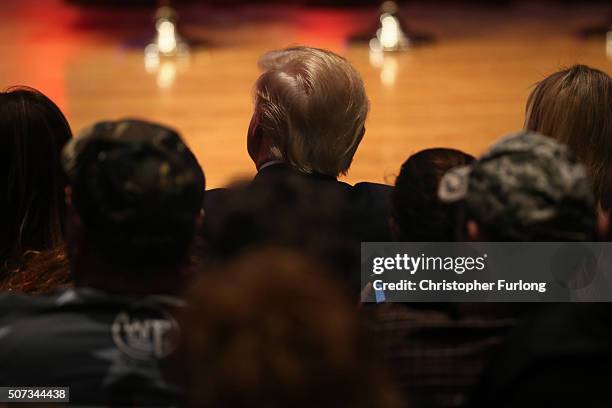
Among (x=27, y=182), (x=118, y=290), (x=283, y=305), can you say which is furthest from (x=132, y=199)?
(x=27, y=182)

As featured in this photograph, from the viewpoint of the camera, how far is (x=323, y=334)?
0.90 meters

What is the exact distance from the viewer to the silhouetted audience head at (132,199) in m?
1.26

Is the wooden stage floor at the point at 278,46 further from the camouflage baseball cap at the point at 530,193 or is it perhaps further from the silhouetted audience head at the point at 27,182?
the camouflage baseball cap at the point at 530,193

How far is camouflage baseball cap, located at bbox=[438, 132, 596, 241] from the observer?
4.25ft

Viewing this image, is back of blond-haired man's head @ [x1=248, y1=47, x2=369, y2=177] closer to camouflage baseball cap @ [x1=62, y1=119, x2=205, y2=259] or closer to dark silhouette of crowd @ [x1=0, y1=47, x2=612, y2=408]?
dark silhouette of crowd @ [x1=0, y1=47, x2=612, y2=408]

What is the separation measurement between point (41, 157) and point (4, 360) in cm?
63

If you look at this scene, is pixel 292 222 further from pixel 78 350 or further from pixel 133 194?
pixel 78 350

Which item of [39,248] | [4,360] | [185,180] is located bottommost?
[4,360]

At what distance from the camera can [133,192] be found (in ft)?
4.12

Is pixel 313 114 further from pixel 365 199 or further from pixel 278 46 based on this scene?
pixel 278 46

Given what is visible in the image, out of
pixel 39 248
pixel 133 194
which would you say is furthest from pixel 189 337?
pixel 39 248

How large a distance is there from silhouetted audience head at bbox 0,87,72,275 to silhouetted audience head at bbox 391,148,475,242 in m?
0.65

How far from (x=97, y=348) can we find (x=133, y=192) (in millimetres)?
197

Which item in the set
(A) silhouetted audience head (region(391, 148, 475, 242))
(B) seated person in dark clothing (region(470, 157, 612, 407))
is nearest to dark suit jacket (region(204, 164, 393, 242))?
(A) silhouetted audience head (region(391, 148, 475, 242))
